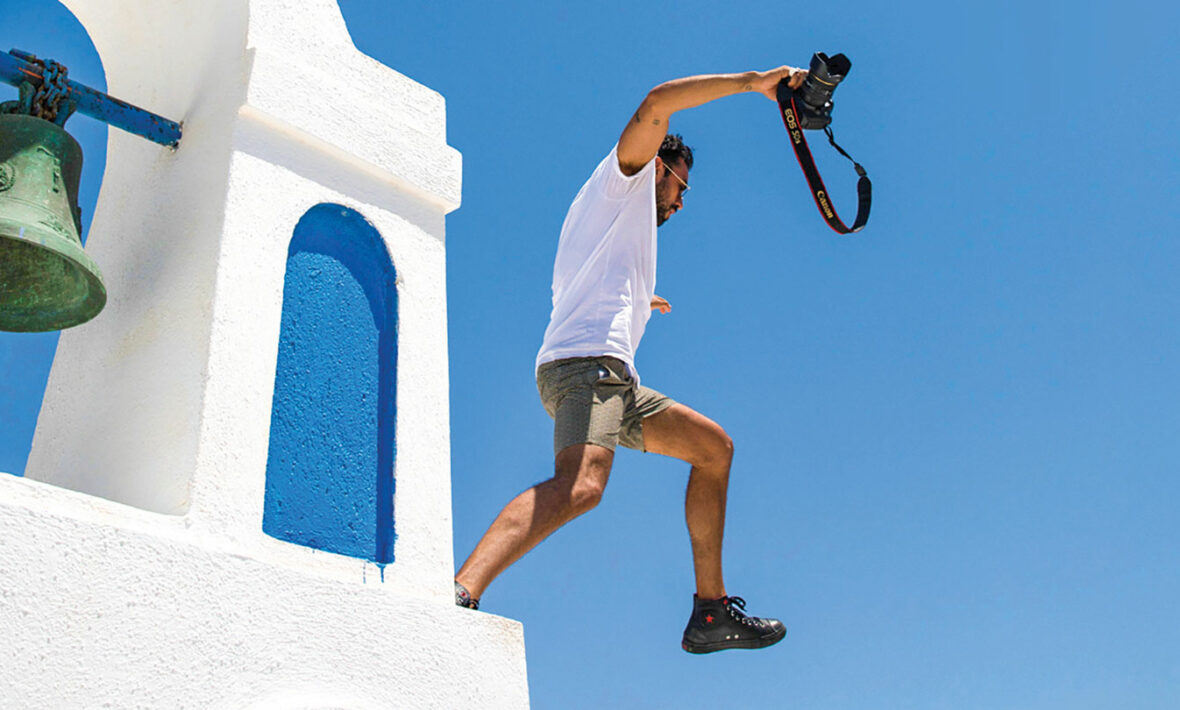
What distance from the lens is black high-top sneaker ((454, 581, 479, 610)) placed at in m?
2.84

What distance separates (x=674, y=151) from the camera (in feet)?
12.2

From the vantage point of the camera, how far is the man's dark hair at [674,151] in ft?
12.1

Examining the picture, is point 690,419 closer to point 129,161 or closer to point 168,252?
point 168,252

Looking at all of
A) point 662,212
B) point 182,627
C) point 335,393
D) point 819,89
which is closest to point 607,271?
point 662,212

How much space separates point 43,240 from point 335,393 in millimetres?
768

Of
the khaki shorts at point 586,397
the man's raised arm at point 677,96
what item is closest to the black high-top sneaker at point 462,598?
the khaki shorts at point 586,397

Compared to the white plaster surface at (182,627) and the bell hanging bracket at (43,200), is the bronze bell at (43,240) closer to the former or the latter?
the bell hanging bracket at (43,200)

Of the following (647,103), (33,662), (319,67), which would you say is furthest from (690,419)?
(33,662)

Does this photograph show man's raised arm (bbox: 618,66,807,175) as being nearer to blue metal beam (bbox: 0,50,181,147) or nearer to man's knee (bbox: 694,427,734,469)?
man's knee (bbox: 694,427,734,469)

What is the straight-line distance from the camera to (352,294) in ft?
9.95

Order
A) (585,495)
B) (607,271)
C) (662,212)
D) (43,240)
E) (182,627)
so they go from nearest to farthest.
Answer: (182,627) → (43,240) → (585,495) → (607,271) → (662,212)

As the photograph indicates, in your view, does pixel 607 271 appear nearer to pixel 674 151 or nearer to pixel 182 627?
pixel 674 151

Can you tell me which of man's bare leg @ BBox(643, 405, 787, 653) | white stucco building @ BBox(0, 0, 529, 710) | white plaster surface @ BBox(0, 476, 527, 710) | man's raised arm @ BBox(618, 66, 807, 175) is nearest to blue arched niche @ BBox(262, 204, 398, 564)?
white stucco building @ BBox(0, 0, 529, 710)

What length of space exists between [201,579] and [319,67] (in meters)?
1.52
